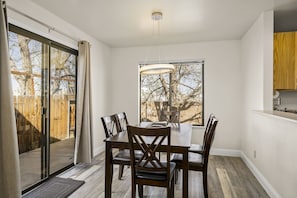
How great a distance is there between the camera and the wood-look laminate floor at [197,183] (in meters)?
2.49

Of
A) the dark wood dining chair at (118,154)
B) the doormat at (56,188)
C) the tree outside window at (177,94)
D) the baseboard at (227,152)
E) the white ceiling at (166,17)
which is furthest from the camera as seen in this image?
the tree outside window at (177,94)

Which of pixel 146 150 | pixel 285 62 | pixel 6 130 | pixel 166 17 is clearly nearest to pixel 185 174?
pixel 146 150

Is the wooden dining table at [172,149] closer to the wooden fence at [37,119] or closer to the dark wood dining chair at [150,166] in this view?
the dark wood dining chair at [150,166]

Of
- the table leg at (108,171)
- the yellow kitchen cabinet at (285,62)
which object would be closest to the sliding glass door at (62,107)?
the table leg at (108,171)

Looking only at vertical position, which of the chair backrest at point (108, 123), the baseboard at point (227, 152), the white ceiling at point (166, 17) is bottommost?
the baseboard at point (227, 152)

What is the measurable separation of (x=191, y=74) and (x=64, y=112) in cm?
292

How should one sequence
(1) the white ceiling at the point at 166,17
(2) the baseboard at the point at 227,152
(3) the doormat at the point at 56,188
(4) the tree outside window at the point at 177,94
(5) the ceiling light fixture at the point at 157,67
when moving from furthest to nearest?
1. (4) the tree outside window at the point at 177,94
2. (2) the baseboard at the point at 227,152
3. (5) the ceiling light fixture at the point at 157,67
4. (1) the white ceiling at the point at 166,17
5. (3) the doormat at the point at 56,188

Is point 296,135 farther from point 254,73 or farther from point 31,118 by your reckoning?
point 31,118

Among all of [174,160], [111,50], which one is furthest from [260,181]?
[111,50]

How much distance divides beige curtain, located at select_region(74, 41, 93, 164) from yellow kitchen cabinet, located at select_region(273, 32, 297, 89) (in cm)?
325

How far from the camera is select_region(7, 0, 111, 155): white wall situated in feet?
8.01

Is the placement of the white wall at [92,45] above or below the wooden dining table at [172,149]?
above

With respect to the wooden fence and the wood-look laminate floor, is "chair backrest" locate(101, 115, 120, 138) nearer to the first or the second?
the wood-look laminate floor

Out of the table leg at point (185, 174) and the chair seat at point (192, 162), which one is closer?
the table leg at point (185, 174)
